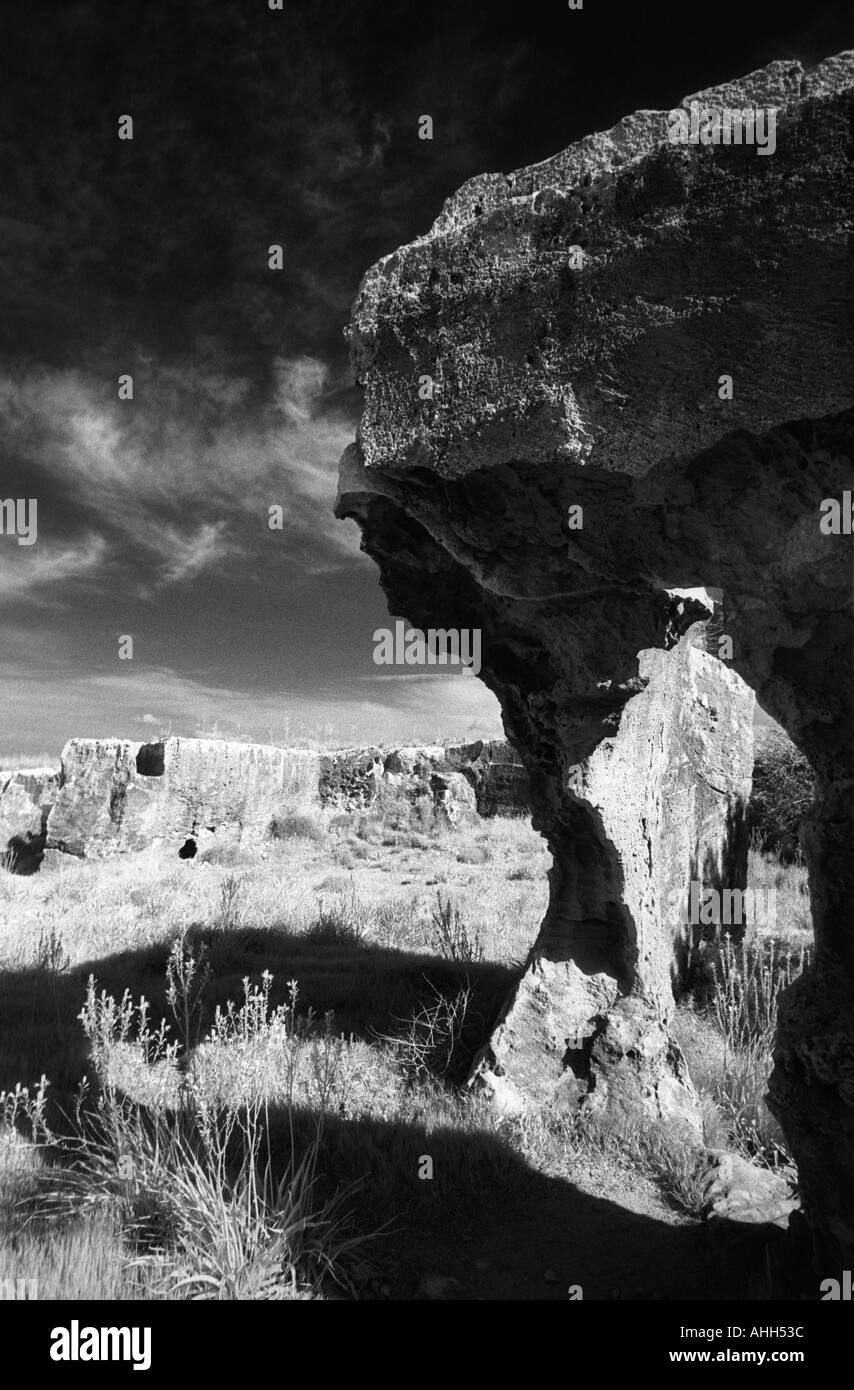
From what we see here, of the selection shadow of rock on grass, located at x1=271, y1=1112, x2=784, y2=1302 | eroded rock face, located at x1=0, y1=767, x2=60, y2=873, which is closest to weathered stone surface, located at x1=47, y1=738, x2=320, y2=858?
eroded rock face, located at x1=0, y1=767, x2=60, y2=873

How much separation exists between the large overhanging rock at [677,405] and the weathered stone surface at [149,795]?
39.8 feet

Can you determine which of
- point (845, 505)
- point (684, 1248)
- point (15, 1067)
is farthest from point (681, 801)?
point (15, 1067)

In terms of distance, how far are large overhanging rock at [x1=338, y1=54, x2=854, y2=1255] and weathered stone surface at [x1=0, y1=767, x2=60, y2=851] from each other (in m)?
14.5

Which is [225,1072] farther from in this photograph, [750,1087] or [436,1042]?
[750,1087]

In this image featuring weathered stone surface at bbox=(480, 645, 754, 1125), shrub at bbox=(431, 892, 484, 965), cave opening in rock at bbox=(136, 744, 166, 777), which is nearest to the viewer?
weathered stone surface at bbox=(480, 645, 754, 1125)

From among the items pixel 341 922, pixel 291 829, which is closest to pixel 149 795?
pixel 291 829

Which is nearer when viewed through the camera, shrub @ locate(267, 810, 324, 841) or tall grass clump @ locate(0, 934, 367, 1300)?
tall grass clump @ locate(0, 934, 367, 1300)

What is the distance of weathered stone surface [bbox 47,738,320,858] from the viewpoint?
14.0 metres

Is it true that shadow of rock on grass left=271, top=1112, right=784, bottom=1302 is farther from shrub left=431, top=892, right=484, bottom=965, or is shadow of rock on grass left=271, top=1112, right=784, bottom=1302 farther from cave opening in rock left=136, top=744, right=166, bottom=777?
cave opening in rock left=136, top=744, right=166, bottom=777

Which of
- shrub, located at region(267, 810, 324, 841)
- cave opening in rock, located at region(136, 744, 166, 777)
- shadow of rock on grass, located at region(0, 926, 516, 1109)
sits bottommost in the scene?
shadow of rock on grass, located at region(0, 926, 516, 1109)

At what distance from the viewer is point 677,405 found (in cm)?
225

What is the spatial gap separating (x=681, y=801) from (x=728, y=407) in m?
4.81

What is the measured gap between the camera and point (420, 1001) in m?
6.00

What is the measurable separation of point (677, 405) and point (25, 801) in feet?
55.3
